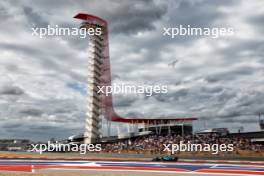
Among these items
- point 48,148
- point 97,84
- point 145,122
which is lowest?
point 48,148

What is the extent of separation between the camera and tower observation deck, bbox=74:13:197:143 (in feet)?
371

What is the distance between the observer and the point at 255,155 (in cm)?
6900

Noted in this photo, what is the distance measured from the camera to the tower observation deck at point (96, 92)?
11300 cm

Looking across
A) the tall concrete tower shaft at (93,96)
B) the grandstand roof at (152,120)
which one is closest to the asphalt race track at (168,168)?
the tall concrete tower shaft at (93,96)

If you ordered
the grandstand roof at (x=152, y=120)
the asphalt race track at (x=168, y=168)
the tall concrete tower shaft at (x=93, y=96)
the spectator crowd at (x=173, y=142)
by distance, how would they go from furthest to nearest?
the grandstand roof at (x=152, y=120) → the tall concrete tower shaft at (x=93, y=96) → the spectator crowd at (x=173, y=142) → the asphalt race track at (x=168, y=168)

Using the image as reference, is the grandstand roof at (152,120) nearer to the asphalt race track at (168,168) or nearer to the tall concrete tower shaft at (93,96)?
the tall concrete tower shaft at (93,96)

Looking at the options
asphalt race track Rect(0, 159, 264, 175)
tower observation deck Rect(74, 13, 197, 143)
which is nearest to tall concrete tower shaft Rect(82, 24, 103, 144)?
tower observation deck Rect(74, 13, 197, 143)

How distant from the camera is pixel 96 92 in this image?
115 metres

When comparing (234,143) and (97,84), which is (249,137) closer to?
(234,143)

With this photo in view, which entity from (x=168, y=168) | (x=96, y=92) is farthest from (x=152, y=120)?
(x=168, y=168)

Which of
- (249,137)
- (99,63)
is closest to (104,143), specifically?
(99,63)

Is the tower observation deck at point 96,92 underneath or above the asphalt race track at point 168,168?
above

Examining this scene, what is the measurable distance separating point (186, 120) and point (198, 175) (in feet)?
285

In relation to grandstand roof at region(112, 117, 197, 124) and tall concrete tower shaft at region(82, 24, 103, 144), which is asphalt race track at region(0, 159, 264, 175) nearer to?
tall concrete tower shaft at region(82, 24, 103, 144)
